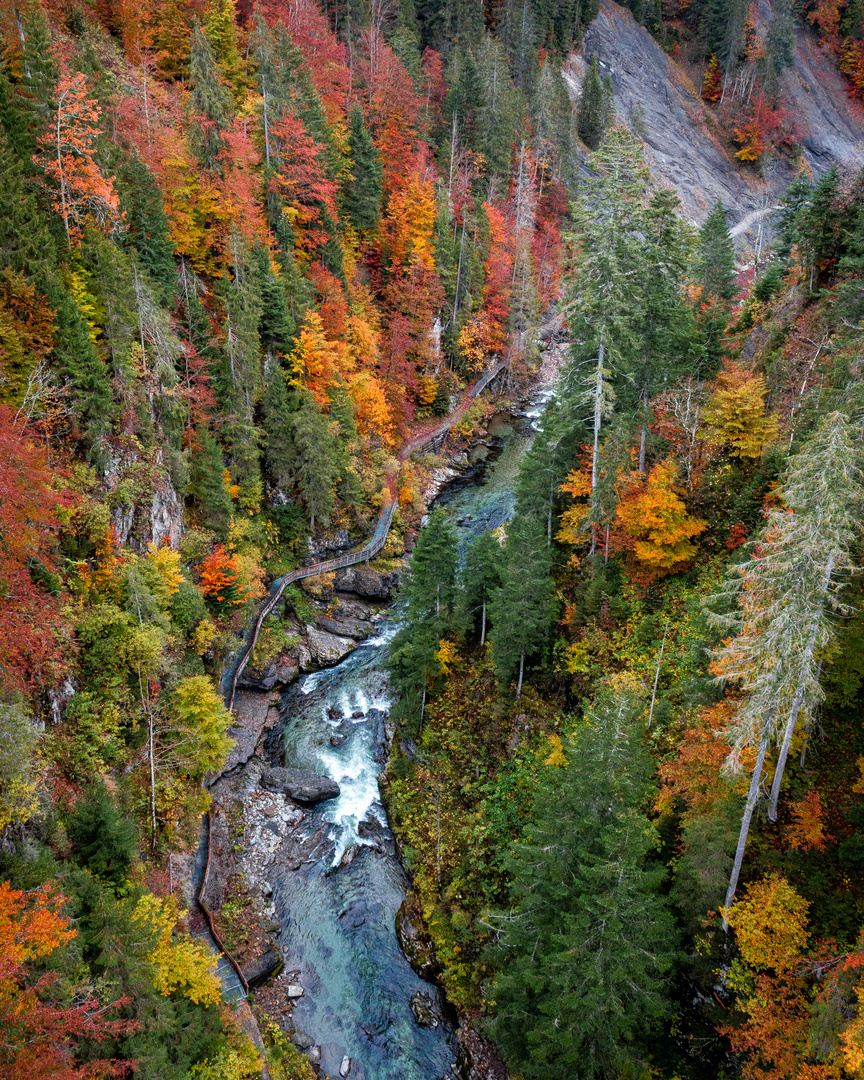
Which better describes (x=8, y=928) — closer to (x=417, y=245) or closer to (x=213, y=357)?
(x=213, y=357)

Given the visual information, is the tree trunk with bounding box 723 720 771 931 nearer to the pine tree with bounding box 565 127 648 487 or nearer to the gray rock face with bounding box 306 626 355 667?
the pine tree with bounding box 565 127 648 487

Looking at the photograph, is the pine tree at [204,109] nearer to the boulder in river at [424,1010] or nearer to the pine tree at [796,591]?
the pine tree at [796,591]

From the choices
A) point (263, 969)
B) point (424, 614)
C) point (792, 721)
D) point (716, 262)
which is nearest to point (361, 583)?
point (424, 614)

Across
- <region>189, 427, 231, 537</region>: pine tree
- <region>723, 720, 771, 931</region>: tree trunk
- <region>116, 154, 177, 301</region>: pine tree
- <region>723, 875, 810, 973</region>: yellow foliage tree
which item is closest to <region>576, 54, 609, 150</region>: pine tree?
<region>116, 154, 177, 301</region>: pine tree

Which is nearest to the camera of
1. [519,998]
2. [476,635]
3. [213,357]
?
[519,998]

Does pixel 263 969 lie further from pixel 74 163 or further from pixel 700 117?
pixel 700 117

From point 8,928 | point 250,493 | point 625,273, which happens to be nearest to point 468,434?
point 250,493

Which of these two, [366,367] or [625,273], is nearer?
[625,273]
